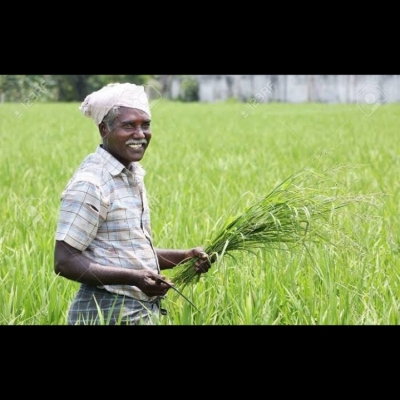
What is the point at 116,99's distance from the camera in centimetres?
179

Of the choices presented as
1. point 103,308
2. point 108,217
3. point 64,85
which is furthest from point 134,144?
point 64,85

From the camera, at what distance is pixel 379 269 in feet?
8.14

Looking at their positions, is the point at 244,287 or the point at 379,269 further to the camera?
the point at 379,269

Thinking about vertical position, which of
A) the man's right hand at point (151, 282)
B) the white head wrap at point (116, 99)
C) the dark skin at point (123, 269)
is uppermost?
the white head wrap at point (116, 99)

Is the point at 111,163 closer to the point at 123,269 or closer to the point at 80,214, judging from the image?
the point at 80,214

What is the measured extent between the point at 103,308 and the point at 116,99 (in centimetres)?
52

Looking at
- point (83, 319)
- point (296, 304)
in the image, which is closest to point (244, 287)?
point (296, 304)

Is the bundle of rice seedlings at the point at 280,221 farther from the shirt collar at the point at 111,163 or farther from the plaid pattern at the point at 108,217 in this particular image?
the shirt collar at the point at 111,163

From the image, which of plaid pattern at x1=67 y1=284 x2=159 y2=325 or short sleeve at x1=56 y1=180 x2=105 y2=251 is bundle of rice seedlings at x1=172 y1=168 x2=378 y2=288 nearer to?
plaid pattern at x1=67 y1=284 x2=159 y2=325

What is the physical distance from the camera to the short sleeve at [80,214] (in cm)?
172

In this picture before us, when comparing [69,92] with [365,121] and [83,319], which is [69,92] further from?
[83,319]

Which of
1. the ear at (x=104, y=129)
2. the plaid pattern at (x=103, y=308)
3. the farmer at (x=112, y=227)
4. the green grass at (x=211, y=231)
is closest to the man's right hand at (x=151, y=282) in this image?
the farmer at (x=112, y=227)

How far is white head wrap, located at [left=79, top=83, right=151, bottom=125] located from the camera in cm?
179

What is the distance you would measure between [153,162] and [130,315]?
3.61 meters
